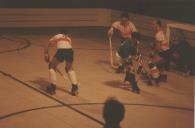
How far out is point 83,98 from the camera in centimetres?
1012

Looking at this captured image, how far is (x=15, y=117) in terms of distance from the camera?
8727mm

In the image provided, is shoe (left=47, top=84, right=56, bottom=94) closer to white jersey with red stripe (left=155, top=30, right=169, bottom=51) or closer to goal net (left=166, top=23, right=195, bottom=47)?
white jersey with red stripe (left=155, top=30, right=169, bottom=51)

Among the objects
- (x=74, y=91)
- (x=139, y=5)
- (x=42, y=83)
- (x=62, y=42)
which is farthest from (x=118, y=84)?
(x=139, y=5)

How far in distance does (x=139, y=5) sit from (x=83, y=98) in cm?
1127

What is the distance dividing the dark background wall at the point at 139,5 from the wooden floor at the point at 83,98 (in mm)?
5196

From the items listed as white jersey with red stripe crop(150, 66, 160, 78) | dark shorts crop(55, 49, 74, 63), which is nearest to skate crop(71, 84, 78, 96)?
dark shorts crop(55, 49, 74, 63)

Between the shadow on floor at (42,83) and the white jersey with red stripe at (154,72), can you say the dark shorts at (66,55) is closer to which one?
the shadow on floor at (42,83)

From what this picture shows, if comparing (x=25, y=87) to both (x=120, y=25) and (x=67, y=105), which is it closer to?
(x=67, y=105)

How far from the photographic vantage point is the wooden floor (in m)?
8.65

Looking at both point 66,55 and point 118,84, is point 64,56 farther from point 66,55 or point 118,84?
point 118,84

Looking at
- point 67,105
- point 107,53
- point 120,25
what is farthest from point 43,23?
point 67,105

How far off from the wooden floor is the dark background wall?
5196 mm

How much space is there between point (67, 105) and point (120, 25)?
3771 mm

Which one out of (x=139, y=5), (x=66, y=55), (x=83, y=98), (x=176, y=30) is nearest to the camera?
(x=66, y=55)
